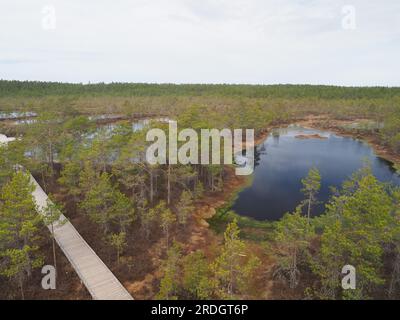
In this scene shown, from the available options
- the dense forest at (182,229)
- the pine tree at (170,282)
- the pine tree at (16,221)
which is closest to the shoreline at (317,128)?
the dense forest at (182,229)

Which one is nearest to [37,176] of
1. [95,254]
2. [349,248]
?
[95,254]

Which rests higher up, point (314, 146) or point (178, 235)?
point (314, 146)

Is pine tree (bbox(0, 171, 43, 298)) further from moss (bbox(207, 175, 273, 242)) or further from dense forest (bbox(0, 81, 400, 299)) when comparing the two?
moss (bbox(207, 175, 273, 242))

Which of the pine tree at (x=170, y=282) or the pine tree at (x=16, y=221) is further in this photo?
the pine tree at (x=16, y=221)
